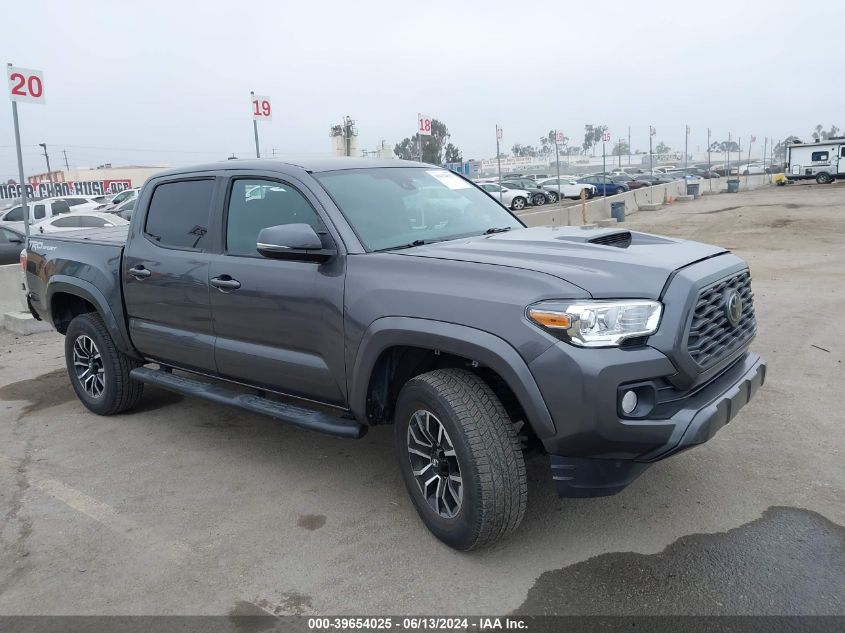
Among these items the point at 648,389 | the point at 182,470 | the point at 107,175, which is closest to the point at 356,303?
the point at 648,389

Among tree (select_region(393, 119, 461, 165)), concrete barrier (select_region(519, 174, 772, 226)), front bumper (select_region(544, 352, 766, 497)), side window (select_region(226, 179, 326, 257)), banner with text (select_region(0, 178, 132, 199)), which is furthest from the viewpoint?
tree (select_region(393, 119, 461, 165))

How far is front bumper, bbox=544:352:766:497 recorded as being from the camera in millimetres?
2930

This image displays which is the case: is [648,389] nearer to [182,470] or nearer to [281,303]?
[281,303]

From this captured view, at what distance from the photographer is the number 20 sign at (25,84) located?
9445mm

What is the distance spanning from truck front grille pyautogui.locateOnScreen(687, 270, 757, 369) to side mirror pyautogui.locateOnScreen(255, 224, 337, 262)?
1.81 metres

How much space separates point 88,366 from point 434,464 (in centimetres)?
354

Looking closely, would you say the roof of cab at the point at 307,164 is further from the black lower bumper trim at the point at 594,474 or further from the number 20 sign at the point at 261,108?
the number 20 sign at the point at 261,108

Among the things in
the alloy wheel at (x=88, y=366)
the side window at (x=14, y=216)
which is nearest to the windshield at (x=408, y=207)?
the alloy wheel at (x=88, y=366)

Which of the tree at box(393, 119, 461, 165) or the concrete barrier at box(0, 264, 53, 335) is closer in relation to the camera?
the concrete barrier at box(0, 264, 53, 335)

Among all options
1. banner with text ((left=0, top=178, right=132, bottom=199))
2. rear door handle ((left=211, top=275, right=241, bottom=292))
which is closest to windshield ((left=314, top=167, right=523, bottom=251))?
rear door handle ((left=211, top=275, right=241, bottom=292))

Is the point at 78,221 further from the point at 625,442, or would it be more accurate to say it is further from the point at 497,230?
the point at 625,442

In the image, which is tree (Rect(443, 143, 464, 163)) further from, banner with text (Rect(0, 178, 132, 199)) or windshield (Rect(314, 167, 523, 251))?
windshield (Rect(314, 167, 523, 251))

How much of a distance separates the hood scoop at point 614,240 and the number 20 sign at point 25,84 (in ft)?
29.1

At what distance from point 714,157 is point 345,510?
17960 cm
